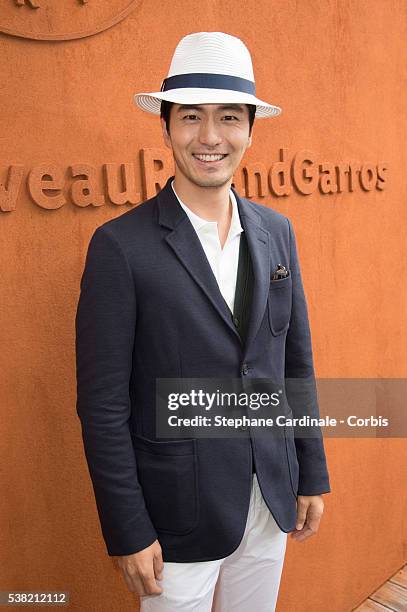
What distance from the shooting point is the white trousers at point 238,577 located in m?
1.55

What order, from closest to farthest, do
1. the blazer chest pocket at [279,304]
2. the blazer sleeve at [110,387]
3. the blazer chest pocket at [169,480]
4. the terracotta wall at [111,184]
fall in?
the blazer sleeve at [110,387]
the blazer chest pocket at [169,480]
the blazer chest pocket at [279,304]
the terracotta wall at [111,184]

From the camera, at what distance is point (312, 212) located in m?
2.64

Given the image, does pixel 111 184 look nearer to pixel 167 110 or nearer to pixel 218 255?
pixel 167 110

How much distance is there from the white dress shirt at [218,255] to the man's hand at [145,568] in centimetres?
63

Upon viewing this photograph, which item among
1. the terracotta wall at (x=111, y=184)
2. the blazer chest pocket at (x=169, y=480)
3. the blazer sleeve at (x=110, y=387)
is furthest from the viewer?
the terracotta wall at (x=111, y=184)

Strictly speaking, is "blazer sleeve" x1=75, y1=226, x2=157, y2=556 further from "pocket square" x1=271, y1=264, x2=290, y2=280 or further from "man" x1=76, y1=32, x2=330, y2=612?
"pocket square" x1=271, y1=264, x2=290, y2=280

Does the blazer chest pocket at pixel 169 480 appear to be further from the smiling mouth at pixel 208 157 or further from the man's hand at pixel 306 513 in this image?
the smiling mouth at pixel 208 157

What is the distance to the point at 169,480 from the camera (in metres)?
1.50

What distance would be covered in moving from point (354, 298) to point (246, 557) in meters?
1.54

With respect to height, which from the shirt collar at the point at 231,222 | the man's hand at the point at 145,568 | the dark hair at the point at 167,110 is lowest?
the man's hand at the point at 145,568

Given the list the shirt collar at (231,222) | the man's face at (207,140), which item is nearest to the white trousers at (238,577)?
the shirt collar at (231,222)

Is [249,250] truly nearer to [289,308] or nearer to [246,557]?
[289,308]

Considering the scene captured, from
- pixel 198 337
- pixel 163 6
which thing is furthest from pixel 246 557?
pixel 163 6

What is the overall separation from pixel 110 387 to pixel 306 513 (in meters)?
0.79
